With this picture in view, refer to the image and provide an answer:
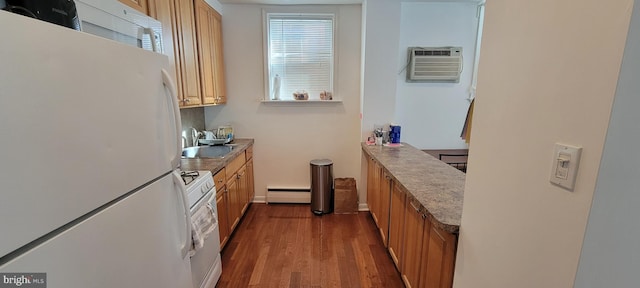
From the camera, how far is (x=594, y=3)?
0.56 m

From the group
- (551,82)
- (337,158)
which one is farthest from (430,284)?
(337,158)

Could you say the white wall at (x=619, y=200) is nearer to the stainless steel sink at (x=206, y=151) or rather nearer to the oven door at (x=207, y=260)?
the oven door at (x=207, y=260)

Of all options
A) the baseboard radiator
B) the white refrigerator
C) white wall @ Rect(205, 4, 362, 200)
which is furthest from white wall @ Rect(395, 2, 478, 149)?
the white refrigerator

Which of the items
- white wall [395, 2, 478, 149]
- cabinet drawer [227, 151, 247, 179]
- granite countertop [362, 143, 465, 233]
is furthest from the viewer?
white wall [395, 2, 478, 149]

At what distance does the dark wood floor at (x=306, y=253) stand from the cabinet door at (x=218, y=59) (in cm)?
154

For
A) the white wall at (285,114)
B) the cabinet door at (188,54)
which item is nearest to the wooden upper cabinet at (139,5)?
the cabinet door at (188,54)

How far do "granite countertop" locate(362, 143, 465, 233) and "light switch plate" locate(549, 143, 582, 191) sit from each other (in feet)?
1.89

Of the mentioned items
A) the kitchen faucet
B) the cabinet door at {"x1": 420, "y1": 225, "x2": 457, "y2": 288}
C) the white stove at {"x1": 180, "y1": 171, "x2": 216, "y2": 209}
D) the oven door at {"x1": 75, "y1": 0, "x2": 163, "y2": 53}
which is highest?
the oven door at {"x1": 75, "y1": 0, "x2": 163, "y2": 53}

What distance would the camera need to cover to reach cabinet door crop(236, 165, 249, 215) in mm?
2861

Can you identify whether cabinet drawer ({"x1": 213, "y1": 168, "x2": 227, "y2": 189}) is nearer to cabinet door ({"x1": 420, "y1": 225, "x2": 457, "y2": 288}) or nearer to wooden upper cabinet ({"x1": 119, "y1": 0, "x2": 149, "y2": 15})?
wooden upper cabinet ({"x1": 119, "y1": 0, "x2": 149, "y2": 15})

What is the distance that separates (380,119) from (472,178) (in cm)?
212

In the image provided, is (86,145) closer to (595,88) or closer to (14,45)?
(14,45)

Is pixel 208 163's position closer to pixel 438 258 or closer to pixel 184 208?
pixel 184 208

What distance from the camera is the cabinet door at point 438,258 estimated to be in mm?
1224
